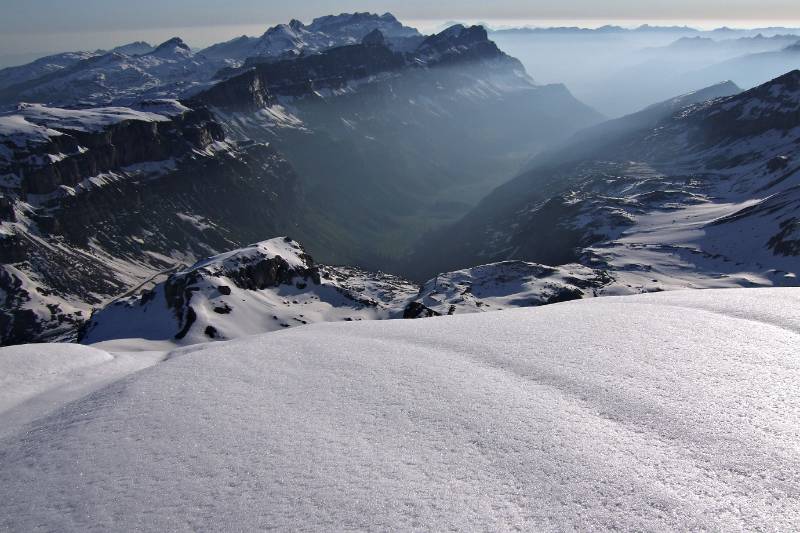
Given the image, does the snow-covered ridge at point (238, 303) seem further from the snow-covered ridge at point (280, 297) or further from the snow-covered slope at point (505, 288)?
the snow-covered slope at point (505, 288)

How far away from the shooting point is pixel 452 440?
17.4 metres

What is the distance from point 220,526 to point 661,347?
18.9 m

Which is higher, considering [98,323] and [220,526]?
[220,526]

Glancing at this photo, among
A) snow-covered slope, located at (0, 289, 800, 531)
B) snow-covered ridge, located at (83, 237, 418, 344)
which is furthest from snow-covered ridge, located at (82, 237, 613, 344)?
snow-covered slope, located at (0, 289, 800, 531)

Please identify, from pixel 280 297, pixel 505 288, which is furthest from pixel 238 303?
pixel 505 288

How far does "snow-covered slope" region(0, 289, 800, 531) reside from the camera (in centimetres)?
1405

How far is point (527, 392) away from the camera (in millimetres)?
20109

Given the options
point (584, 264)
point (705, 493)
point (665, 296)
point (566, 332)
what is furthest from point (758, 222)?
point (705, 493)

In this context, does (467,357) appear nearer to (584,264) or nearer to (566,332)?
(566,332)

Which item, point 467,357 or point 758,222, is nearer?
point 467,357

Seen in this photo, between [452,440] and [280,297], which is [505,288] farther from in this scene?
[452,440]

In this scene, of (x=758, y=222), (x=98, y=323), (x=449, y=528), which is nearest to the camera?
(x=449, y=528)

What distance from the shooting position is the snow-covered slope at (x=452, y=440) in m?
14.0

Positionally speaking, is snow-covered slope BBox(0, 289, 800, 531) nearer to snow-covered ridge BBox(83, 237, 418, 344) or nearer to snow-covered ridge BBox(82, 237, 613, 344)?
snow-covered ridge BBox(83, 237, 418, 344)
